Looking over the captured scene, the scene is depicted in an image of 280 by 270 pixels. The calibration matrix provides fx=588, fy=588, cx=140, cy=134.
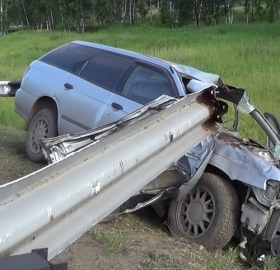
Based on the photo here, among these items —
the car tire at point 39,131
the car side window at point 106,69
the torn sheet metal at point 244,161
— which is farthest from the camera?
the car tire at point 39,131

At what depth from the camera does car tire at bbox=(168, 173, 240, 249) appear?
539cm

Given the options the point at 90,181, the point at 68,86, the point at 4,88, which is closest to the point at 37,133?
the point at 68,86

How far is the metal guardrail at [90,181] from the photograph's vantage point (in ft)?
6.91

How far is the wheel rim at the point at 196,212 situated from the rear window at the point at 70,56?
9.07 feet

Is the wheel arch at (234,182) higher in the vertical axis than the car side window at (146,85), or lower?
lower

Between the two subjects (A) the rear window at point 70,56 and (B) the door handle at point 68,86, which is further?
(A) the rear window at point 70,56

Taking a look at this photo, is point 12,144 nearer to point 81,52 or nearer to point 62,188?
point 81,52

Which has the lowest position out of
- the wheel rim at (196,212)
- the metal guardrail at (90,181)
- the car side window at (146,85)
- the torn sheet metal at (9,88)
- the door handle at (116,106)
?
the wheel rim at (196,212)

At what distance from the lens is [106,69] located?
7273mm

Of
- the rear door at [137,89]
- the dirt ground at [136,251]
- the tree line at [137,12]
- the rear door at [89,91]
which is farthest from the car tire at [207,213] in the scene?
the tree line at [137,12]

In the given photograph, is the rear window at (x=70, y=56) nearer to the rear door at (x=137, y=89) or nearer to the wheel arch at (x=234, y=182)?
the rear door at (x=137, y=89)

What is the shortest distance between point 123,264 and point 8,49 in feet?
90.3

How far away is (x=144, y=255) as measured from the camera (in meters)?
4.83

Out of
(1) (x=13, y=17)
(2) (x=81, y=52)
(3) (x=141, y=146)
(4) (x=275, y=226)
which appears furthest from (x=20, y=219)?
(1) (x=13, y=17)
